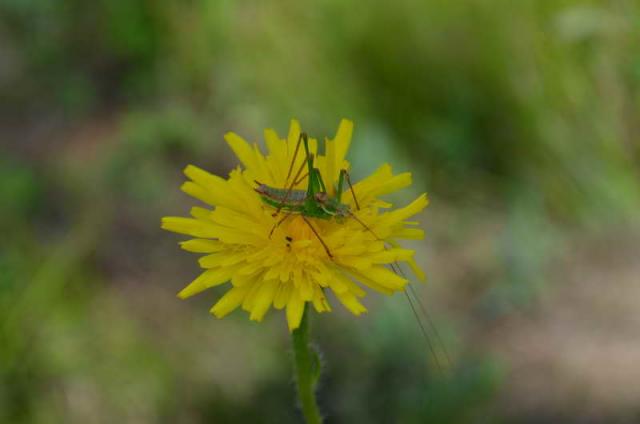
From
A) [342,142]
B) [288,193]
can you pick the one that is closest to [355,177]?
[342,142]

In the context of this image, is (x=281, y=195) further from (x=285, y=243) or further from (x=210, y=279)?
(x=210, y=279)

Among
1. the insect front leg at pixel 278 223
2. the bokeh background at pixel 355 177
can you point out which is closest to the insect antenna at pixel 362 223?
the insect front leg at pixel 278 223

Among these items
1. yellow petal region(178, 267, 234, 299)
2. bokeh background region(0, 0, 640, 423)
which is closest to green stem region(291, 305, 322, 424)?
yellow petal region(178, 267, 234, 299)

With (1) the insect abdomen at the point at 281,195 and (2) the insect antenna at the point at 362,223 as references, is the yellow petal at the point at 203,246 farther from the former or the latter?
(2) the insect antenna at the point at 362,223

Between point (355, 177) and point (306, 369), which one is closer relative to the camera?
point (306, 369)

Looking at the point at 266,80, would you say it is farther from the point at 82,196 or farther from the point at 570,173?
the point at 570,173
